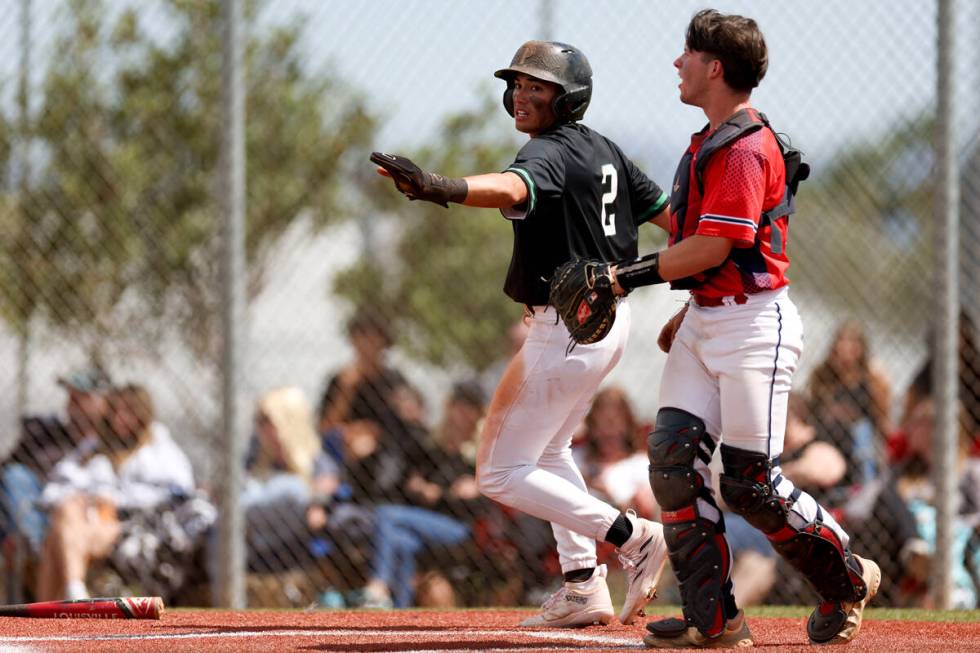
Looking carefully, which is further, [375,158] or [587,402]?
[587,402]

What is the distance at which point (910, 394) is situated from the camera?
711 centimetres

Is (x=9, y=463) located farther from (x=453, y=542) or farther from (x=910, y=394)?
(x=910, y=394)

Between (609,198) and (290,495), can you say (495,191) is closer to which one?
(609,198)

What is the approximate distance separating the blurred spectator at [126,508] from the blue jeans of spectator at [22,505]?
0.10 m

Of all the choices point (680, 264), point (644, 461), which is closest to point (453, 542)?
point (644, 461)

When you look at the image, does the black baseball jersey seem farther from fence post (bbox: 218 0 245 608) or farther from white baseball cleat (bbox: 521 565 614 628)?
fence post (bbox: 218 0 245 608)

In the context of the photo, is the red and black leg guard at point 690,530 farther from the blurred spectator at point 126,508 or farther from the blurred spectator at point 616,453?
the blurred spectator at point 126,508

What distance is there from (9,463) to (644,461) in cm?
317

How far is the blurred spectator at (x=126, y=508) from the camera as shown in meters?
6.89

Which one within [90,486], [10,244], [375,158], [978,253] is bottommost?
[978,253]

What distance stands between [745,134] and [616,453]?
3611 millimetres

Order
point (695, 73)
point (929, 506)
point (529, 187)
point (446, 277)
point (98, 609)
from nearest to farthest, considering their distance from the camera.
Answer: point (695, 73)
point (529, 187)
point (98, 609)
point (929, 506)
point (446, 277)

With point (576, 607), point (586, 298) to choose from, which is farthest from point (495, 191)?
point (576, 607)

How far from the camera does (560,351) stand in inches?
179
